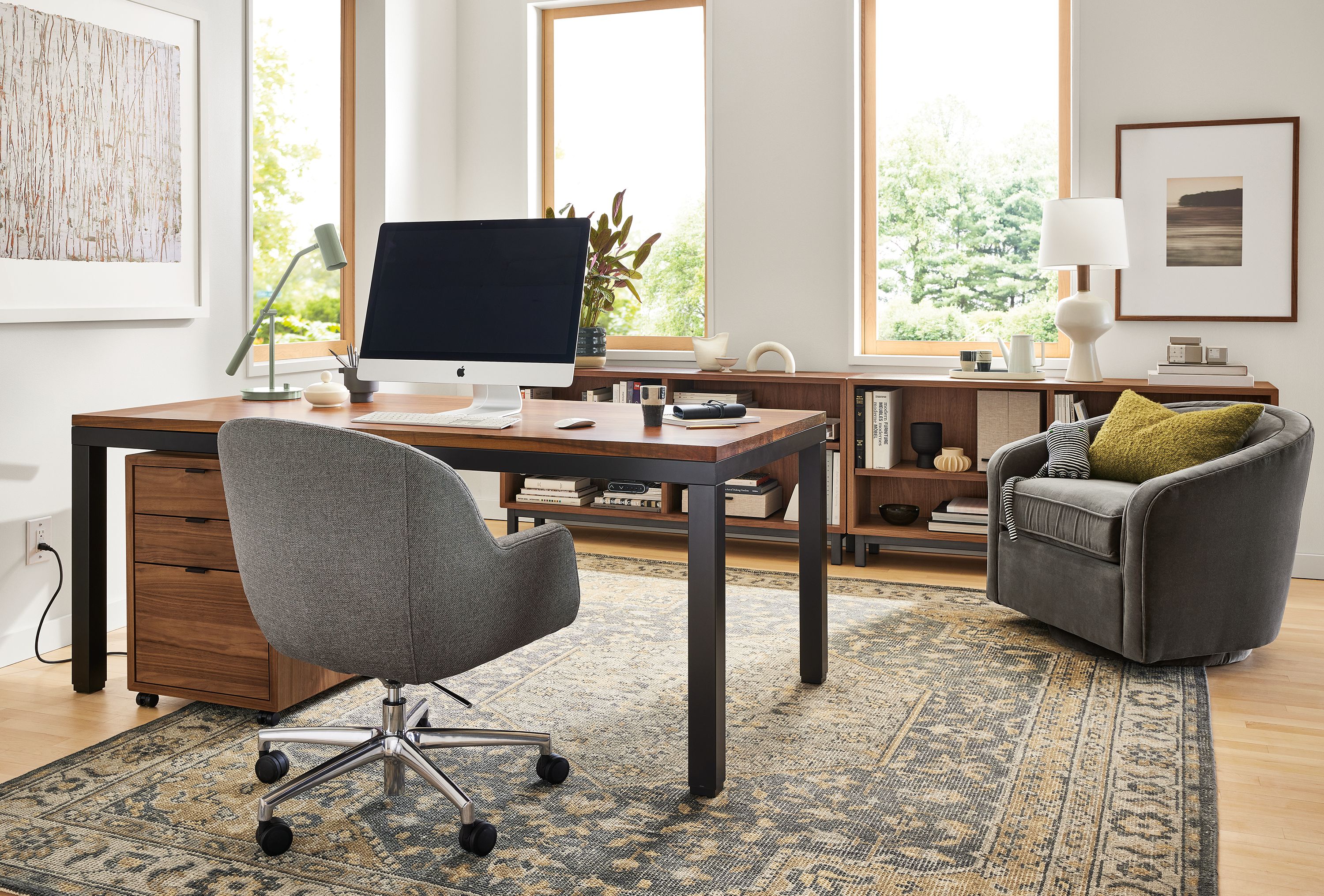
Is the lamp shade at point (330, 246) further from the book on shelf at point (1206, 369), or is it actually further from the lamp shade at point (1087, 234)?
the book on shelf at point (1206, 369)

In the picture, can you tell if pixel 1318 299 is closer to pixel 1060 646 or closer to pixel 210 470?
pixel 1060 646

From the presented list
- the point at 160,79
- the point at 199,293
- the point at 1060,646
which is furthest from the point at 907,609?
the point at 160,79

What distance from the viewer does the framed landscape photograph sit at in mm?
4320

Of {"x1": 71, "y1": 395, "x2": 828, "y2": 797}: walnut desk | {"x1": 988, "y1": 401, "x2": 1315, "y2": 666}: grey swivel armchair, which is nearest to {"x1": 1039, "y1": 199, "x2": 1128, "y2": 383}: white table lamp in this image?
{"x1": 988, "y1": 401, "x2": 1315, "y2": 666}: grey swivel armchair

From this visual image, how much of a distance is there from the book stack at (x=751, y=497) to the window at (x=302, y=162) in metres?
1.79

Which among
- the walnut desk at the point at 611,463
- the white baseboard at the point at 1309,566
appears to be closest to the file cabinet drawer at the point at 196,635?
the walnut desk at the point at 611,463

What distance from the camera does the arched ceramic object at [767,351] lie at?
4.82 m

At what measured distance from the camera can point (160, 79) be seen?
3.71m

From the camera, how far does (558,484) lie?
5062 millimetres

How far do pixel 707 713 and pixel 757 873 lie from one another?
41 centimetres

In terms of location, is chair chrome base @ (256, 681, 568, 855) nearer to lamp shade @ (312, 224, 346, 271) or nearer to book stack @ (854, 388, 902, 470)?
lamp shade @ (312, 224, 346, 271)

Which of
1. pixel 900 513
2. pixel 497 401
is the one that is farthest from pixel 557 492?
pixel 497 401

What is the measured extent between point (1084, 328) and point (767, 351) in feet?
4.28

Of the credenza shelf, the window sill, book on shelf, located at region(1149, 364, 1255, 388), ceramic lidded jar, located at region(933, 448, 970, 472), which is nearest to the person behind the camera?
book on shelf, located at region(1149, 364, 1255, 388)
